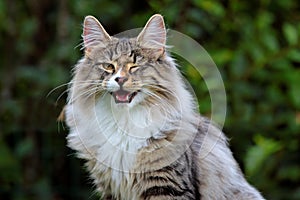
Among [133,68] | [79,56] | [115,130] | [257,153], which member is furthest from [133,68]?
[79,56]

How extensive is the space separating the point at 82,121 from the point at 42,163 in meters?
3.16

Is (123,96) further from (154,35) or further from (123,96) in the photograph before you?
(154,35)

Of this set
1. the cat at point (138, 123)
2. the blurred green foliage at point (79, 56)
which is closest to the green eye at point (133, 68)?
the cat at point (138, 123)

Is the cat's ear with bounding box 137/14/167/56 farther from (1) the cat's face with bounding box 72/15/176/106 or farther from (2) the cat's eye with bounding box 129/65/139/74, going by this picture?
(2) the cat's eye with bounding box 129/65/139/74

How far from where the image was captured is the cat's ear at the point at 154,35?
4.64 metres

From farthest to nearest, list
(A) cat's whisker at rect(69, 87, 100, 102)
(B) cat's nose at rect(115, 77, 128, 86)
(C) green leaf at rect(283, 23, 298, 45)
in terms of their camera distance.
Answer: (C) green leaf at rect(283, 23, 298, 45), (A) cat's whisker at rect(69, 87, 100, 102), (B) cat's nose at rect(115, 77, 128, 86)

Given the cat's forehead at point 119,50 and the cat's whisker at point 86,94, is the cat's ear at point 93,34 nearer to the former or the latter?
the cat's forehead at point 119,50

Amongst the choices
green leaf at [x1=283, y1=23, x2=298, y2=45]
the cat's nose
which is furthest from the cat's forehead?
green leaf at [x1=283, y1=23, x2=298, y2=45]

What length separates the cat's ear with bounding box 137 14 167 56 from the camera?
464 centimetres

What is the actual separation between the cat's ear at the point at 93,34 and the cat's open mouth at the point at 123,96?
361 mm

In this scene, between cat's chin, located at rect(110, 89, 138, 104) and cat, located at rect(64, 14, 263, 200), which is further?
cat, located at rect(64, 14, 263, 200)

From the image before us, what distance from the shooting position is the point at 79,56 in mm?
7855

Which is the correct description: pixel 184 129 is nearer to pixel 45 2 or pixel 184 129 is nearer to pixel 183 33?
pixel 183 33

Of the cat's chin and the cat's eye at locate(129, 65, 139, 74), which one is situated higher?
the cat's eye at locate(129, 65, 139, 74)
